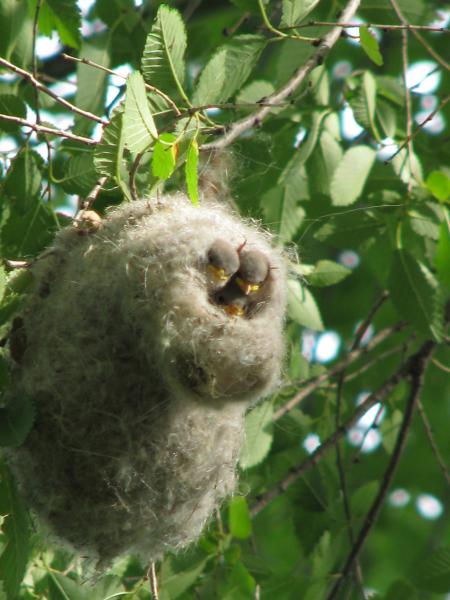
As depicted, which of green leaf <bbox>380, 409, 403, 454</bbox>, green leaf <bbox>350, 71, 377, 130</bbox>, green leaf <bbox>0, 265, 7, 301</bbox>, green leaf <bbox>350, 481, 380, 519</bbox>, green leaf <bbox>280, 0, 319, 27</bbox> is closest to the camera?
green leaf <bbox>0, 265, 7, 301</bbox>

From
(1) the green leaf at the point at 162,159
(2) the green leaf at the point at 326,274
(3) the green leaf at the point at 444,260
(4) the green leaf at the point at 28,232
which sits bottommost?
(2) the green leaf at the point at 326,274

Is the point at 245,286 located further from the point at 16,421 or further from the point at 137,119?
the point at 16,421

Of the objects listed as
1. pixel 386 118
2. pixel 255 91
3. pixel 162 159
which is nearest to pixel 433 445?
pixel 386 118

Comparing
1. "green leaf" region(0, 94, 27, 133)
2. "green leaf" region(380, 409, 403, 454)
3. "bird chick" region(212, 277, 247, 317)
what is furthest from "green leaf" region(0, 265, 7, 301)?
"green leaf" region(380, 409, 403, 454)

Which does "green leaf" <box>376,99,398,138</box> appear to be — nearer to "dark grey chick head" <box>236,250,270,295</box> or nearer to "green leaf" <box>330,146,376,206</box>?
"green leaf" <box>330,146,376,206</box>

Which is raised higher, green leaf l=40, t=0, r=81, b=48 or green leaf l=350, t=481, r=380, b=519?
green leaf l=40, t=0, r=81, b=48

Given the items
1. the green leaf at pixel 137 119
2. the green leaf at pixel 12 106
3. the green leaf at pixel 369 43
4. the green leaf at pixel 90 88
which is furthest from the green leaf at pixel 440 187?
the green leaf at pixel 12 106

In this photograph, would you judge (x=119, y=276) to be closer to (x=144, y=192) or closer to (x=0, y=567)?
(x=144, y=192)

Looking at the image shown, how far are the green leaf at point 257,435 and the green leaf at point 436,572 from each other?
0.55 metres

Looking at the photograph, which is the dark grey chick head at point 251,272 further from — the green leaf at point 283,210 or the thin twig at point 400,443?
the thin twig at point 400,443

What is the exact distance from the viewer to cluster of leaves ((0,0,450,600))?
2.08m

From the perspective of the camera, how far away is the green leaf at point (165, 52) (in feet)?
6.59

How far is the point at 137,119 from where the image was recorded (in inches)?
72.9

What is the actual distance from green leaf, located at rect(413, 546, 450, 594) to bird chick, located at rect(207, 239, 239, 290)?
3.72 ft
